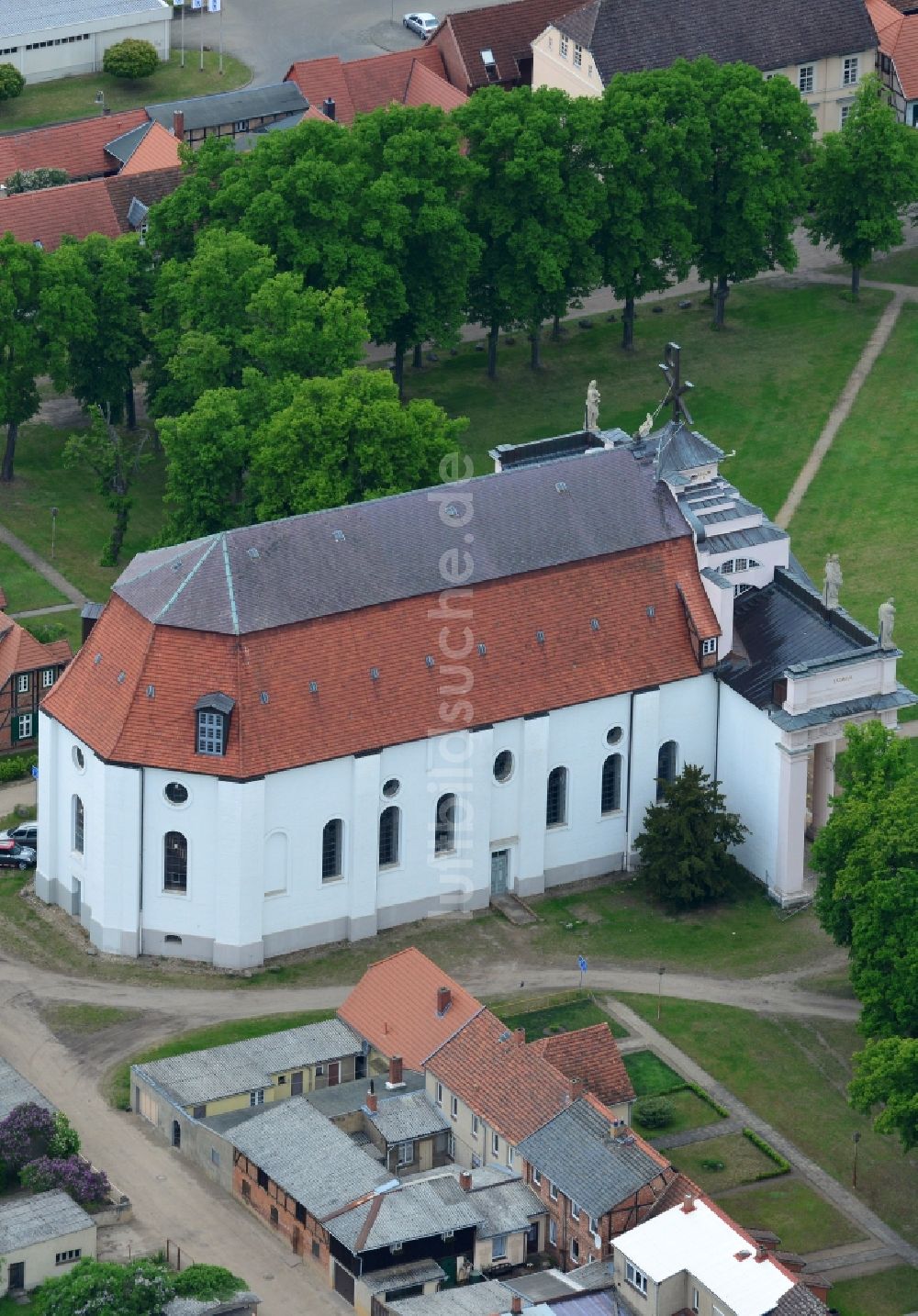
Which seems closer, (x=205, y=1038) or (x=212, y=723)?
(x=205, y=1038)

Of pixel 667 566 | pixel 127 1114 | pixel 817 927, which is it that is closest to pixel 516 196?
pixel 667 566

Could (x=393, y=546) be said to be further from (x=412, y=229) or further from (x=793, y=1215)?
(x=412, y=229)

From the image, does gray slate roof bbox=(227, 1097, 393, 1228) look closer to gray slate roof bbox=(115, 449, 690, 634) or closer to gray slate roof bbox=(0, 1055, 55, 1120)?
gray slate roof bbox=(0, 1055, 55, 1120)

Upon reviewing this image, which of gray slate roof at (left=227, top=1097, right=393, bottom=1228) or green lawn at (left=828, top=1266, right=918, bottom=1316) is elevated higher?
gray slate roof at (left=227, top=1097, right=393, bottom=1228)

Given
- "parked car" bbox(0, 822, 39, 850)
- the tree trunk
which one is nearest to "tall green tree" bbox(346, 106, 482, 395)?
the tree trunk

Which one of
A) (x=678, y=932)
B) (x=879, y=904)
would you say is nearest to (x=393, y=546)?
(x=678, y=932)

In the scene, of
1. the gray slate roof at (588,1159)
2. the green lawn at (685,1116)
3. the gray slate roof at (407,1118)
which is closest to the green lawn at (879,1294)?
the gray slate roof at (588,1159)

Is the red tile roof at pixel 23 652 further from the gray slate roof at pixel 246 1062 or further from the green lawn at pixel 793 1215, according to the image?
the green lawn at pixel 793 1215
